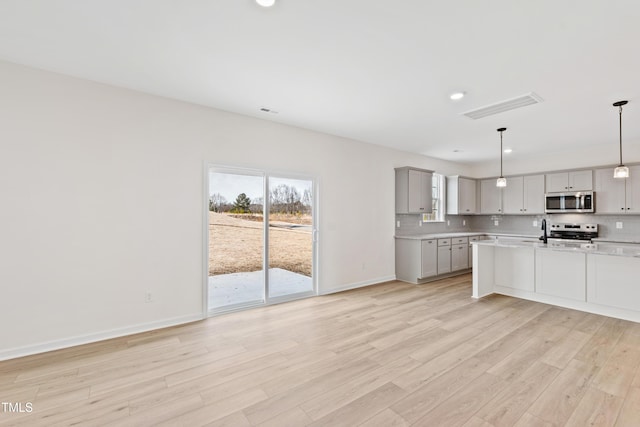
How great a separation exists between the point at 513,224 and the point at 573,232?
1249 mm

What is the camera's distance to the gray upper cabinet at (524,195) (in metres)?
6.54

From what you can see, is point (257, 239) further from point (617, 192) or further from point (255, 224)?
point (617, 192)

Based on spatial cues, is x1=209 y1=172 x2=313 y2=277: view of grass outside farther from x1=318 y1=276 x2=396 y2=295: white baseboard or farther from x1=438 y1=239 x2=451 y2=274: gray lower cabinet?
x1=438 y1=239 x2=451 y2=274: gray lower cabinet

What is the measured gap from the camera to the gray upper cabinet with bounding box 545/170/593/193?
5.84 m

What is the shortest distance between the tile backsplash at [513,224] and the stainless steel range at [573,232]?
0.46 feet

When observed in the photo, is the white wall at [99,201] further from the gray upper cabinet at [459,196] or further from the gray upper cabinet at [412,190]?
the gray upper cabinet at [459,196]

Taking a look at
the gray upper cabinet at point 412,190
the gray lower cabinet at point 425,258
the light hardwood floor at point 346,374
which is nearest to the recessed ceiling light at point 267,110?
the light hardwood floor at point 346,374

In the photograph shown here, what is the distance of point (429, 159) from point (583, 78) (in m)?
4.02

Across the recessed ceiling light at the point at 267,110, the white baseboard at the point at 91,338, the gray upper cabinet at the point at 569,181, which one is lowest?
the white baseboard at the point at 91,338

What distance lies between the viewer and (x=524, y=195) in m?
6.78

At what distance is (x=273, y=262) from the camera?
449 centimetres

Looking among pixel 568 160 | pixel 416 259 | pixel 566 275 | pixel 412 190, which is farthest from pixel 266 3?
pixel 568 160

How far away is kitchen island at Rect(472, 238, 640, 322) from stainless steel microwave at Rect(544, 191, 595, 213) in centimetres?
169

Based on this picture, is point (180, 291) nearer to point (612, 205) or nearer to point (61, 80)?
point (61, 80)
